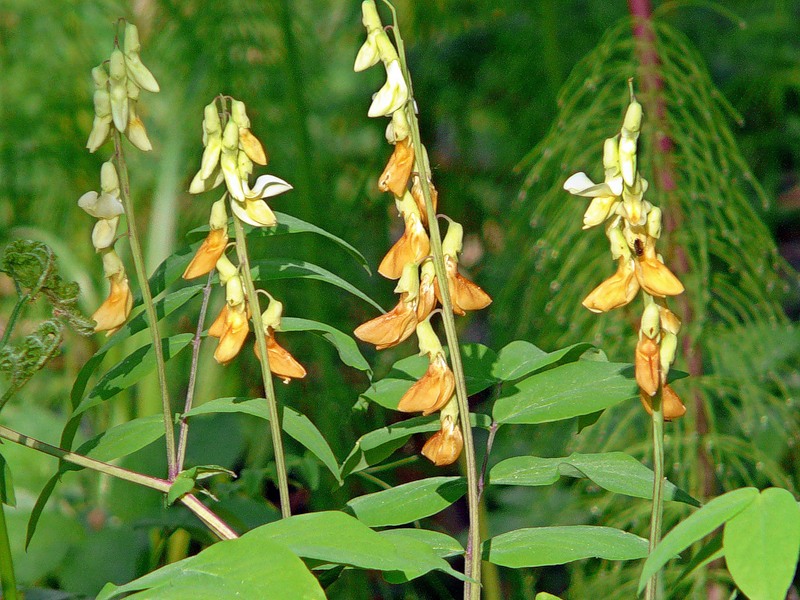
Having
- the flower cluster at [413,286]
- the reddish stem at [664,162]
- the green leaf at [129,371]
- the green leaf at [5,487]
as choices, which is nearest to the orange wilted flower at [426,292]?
A: the flower cluster at [413,286]

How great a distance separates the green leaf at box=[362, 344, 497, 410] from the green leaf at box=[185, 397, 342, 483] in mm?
51

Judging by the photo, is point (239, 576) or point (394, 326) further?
point (394, 326)

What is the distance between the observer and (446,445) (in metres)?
0.60

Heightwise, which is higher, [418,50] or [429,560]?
[418,50]

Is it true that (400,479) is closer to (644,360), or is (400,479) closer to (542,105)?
(542,105)

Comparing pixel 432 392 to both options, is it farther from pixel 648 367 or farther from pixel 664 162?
pixel 664 162

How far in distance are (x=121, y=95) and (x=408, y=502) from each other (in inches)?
14.1

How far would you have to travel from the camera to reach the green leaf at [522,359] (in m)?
0.67

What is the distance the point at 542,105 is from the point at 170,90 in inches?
41.0

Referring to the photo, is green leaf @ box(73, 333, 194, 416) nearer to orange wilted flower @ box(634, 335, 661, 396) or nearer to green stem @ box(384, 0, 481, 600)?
green stem @ box(384, 0, 481, 600)

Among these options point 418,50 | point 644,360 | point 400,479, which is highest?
point 418,50

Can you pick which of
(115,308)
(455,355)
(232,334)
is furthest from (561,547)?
(115,308)

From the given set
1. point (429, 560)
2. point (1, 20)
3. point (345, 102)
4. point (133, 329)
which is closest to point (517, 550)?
point (429, 560)

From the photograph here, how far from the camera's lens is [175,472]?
0.63 metres
